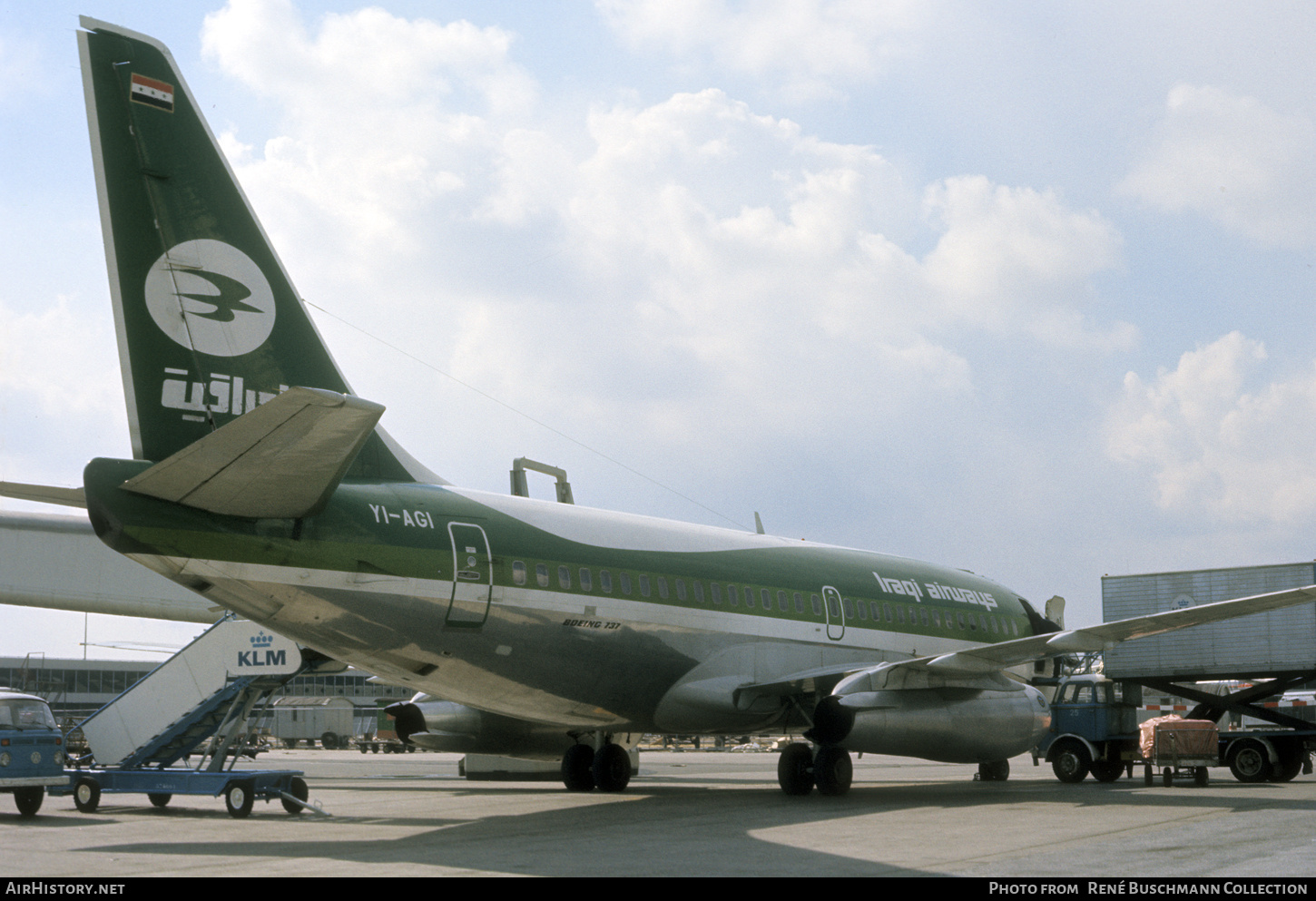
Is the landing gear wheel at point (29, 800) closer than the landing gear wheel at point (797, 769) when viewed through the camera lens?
Yes

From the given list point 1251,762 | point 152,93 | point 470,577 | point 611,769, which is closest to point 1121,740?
point 1251,762

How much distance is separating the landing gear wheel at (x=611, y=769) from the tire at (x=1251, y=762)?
10625 millimetres

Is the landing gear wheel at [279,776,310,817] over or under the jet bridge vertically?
under

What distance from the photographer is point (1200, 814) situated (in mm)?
14023

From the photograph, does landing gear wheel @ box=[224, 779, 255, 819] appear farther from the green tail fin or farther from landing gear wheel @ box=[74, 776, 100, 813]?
the green tail fin

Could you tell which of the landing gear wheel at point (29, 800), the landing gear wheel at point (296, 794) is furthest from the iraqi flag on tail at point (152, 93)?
the landing gear wheel at point (29, 800)

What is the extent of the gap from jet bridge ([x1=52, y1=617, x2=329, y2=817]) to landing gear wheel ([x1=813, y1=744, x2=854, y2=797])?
7.32m

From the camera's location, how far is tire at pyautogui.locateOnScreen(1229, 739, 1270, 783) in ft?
68.5

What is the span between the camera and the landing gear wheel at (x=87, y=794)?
1658cm

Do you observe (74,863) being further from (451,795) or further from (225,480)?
(451,795)

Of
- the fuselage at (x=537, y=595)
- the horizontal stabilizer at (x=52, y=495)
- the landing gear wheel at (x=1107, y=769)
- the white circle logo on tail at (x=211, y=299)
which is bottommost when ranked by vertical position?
the landing gear wheel at (x=1107, y=769)

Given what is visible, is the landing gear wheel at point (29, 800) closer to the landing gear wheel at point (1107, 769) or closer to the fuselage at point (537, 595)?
the fuselage at point (537, 595)

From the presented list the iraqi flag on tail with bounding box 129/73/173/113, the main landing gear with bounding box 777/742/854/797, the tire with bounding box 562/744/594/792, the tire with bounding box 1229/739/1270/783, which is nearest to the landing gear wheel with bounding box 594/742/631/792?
the tire with bounding box 562/744/594/792
